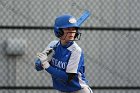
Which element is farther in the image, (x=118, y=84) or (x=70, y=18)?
(x=118, y=84)

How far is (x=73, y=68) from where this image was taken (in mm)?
4523

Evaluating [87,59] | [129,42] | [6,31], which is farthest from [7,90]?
[129,42]

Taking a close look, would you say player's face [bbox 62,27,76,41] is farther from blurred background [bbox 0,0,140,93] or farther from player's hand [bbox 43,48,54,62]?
blurred background [bbox 0,0,140,93]

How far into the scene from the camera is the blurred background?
6234mm

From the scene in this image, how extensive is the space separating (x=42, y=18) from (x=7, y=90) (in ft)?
3.27

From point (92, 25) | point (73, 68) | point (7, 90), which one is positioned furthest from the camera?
point (92, 25)

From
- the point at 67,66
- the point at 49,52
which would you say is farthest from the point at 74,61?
the point at 49,52

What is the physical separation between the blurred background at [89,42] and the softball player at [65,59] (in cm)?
149

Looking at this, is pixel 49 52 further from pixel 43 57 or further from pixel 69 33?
pixel 69 33

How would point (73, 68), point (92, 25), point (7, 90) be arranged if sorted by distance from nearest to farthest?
point (73, 68) < point (7, 90) < point (92, 25)

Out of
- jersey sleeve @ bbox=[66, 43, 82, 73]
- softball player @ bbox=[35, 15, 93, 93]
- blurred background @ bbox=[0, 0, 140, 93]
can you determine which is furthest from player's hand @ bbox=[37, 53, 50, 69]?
blurred background @ bbox=[0, 0, 140, 93]

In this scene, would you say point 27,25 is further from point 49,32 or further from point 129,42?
point 129,42

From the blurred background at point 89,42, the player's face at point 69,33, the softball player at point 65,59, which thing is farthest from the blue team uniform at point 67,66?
the blurred background at point 89,42

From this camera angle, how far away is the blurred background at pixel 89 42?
6234 millimetres
